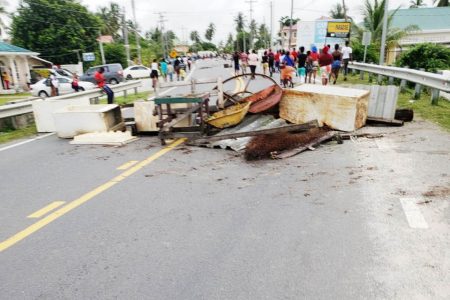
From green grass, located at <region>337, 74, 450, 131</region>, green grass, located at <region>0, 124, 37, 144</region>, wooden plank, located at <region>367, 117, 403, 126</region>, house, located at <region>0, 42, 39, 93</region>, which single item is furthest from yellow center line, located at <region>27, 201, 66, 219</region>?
house, located at <region>0, 42, 39, 93</region>

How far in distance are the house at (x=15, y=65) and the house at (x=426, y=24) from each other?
106 ft

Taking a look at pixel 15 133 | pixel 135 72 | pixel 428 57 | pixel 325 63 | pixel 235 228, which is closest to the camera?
pixel 235 228

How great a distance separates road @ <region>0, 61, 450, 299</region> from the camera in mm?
3039

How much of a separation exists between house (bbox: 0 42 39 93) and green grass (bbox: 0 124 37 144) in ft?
69.4

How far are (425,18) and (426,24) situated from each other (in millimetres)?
1442

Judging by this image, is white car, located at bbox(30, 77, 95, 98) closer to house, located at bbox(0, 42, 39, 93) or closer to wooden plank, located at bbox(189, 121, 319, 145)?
house, located at bbox(0, 42, 39, 93)

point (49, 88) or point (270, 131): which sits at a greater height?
point (270, 131)

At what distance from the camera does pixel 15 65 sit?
104ft

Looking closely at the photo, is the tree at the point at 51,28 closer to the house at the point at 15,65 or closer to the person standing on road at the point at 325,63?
the house at the point at 15,65

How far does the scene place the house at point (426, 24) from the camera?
121ft

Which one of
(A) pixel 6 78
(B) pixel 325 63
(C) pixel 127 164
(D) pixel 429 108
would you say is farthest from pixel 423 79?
(A) pixel 6 78

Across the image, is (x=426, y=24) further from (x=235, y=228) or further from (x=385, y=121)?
(x=235, y=228)

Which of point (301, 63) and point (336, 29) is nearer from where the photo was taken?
point (301, 63)

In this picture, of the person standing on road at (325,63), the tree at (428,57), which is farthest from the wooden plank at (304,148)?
the tree at (428,57)
